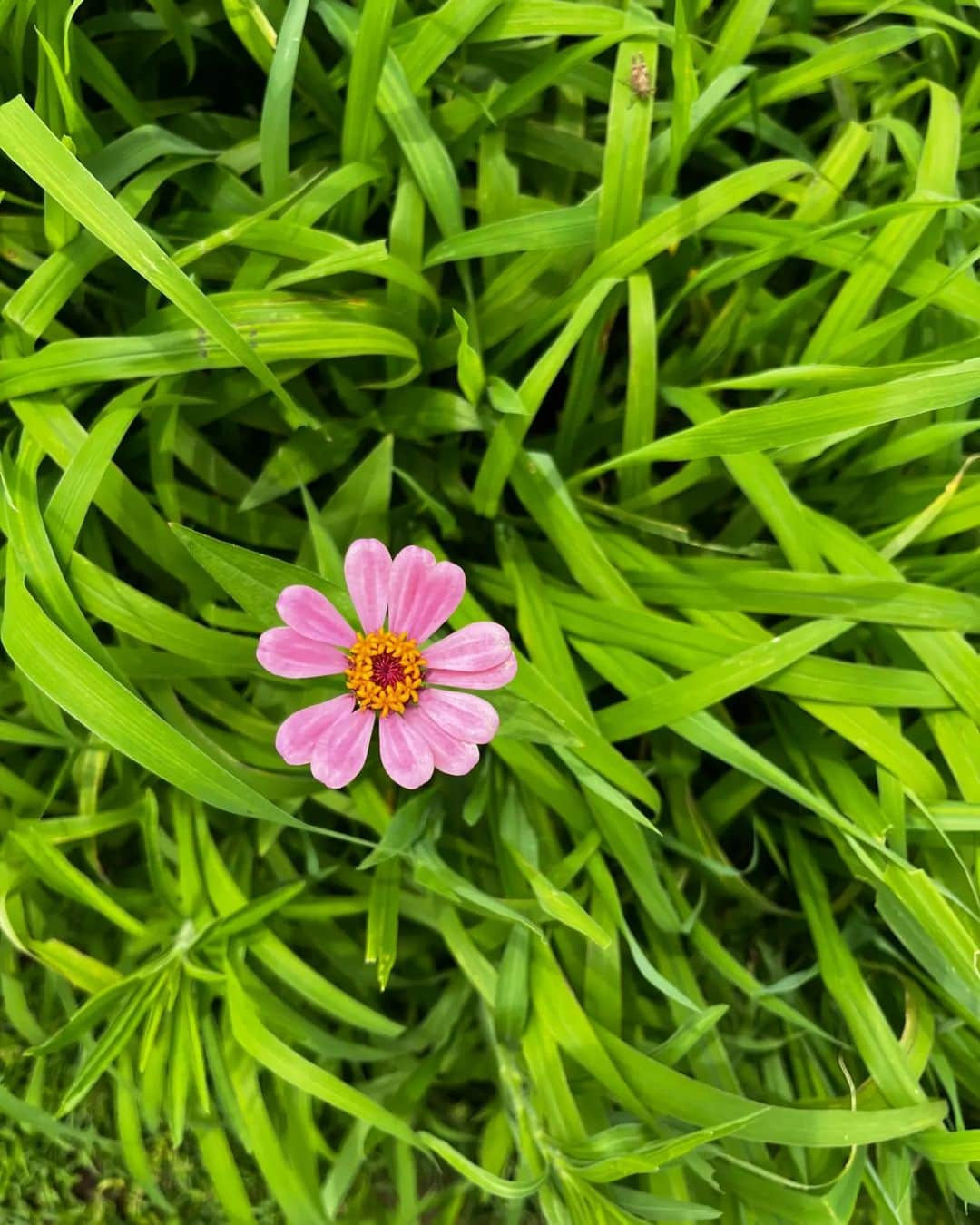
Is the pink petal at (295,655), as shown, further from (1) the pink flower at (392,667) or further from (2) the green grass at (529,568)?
(2) the green grass at (529,568)

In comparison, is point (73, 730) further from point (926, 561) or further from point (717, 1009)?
point (926, 561)

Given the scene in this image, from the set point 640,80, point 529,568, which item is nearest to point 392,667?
point 529,568

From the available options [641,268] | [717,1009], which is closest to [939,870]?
[717,1009]

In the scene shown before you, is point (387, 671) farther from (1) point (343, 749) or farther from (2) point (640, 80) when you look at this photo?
(2) point (640, 80)

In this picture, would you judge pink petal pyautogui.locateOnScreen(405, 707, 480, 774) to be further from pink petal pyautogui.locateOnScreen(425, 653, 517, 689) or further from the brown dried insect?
the brown dried insect

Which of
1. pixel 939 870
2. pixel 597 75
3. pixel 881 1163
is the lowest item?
pixel 881 1163

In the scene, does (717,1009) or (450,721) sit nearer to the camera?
(450,721)

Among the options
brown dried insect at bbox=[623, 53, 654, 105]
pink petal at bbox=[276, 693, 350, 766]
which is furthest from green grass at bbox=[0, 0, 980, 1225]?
pink petal at bbox=[276, 693, 350, 766]
